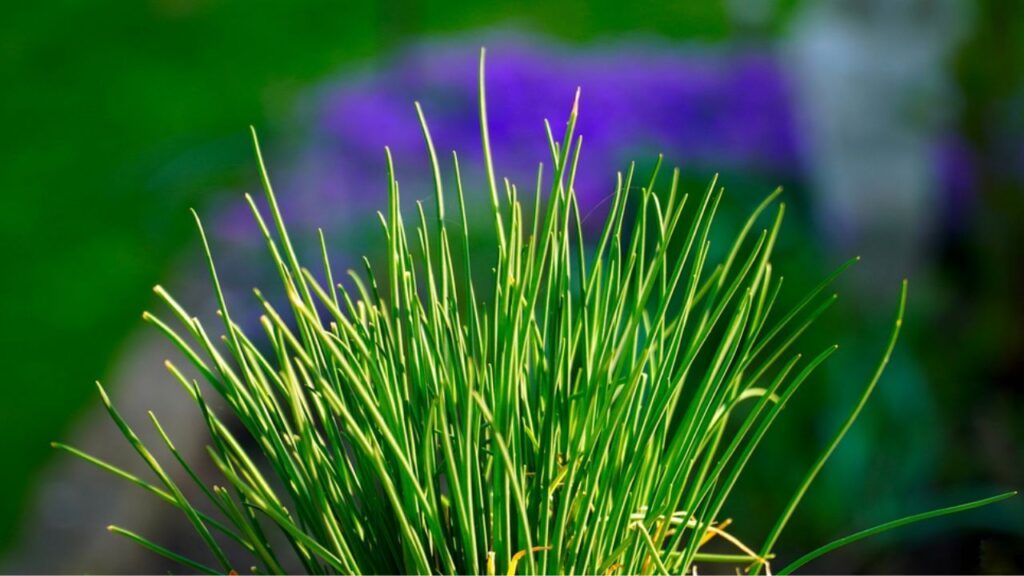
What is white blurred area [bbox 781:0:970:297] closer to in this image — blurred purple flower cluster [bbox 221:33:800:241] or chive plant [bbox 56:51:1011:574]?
blurred purple flower cluster [bbox 221:33:800:241]

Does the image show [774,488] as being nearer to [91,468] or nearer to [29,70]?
[91,468]

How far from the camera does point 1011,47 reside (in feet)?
6.97

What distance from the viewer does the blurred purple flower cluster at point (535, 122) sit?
8.27ft

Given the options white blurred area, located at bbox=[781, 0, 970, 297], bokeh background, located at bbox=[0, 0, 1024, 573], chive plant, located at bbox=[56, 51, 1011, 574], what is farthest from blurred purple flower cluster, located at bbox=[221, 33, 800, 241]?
chive plant, located at bbox=[56, 51, 1011, 574]

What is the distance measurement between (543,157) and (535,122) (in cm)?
16

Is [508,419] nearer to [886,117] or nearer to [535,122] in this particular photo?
[886,117]

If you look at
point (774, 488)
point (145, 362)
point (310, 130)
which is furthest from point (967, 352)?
point (310, 130)

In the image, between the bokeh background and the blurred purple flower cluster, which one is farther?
the blurred purple flower cluster

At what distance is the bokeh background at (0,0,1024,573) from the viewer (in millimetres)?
1808

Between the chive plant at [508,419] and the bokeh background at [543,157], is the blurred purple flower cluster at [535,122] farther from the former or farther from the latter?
the chive plant at [508,419]

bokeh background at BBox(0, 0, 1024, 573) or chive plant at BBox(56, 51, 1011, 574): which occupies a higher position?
chive plant at BBox(56, 51, 1011, 574)

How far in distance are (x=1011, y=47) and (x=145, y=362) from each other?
196 cm

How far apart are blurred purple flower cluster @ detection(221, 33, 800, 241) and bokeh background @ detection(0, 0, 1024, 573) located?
0.4 inches

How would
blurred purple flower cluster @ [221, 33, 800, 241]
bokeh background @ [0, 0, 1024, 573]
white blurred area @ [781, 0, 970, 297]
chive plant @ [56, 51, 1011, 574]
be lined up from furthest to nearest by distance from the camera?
blurred purple flower cluster @ [221, 33, 800, 241] < white blurred area @ [781, 0, 970, 297] < bokeh background @ [0, 0, 1024, 573] < chive plant @ [56, 51, 1011, 574]
